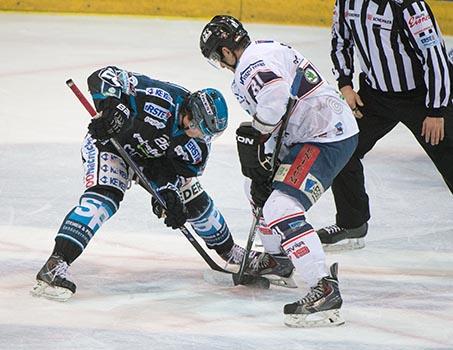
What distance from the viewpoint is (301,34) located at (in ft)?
30.6

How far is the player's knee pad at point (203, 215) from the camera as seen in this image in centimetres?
436

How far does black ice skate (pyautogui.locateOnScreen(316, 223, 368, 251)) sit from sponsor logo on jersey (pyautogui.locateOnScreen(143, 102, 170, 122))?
107 cm

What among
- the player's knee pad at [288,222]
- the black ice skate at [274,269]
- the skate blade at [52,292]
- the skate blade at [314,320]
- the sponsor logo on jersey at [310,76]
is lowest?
the black ice skate at [274,269]

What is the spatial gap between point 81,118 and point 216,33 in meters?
3.03

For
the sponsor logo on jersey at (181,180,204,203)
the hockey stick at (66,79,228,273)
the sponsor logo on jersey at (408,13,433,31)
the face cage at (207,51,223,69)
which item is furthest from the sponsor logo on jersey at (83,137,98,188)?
the sponsor logo on jersey at (408,13,433,31)

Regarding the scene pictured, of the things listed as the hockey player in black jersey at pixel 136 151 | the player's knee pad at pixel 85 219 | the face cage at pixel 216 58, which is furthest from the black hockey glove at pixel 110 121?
the face cage at pixel 216 58

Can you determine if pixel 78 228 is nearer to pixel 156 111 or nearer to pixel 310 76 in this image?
pixel 156 111

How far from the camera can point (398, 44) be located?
4645 mm

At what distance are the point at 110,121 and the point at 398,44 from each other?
126 cm

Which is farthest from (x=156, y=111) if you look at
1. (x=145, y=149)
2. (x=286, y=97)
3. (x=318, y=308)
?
(x=318, y=308)

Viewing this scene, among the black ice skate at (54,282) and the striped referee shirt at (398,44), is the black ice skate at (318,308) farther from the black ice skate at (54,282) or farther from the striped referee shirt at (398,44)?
the striped referee shirt at (398,44)

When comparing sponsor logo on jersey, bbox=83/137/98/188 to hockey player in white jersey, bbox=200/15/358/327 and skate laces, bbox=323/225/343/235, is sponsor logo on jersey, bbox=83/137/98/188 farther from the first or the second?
skate laces, bbox=323/225/343/235

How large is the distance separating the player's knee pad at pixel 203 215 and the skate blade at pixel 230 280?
0.15m

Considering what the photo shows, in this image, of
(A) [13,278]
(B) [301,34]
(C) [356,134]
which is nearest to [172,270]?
(A) [13,278]
